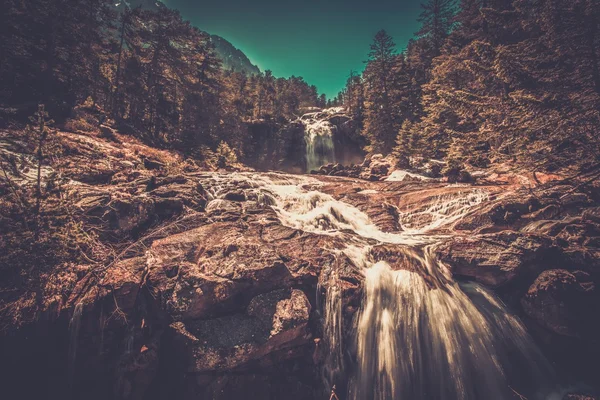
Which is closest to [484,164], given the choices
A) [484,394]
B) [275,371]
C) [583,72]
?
[583,72]

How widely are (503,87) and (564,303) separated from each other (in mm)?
15863

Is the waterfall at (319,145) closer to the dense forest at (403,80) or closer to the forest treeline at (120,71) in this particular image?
the dense forest at (403,80)

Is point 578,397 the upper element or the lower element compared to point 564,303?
lower

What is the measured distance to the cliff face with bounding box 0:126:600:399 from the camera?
17.2 feet

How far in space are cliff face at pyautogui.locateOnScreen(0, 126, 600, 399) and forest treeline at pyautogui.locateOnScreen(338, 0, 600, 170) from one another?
2490 millimetres

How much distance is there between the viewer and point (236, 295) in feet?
20.8

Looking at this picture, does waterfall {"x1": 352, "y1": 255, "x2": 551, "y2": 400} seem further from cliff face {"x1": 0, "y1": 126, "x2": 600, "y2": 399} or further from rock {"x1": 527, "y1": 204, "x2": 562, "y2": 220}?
rock {"x1": 527, "y1": 204, "x2": 562, "y2": 220}

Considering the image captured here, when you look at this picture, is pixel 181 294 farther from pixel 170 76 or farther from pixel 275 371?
pixel 170 76

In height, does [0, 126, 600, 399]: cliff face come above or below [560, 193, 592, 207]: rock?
below

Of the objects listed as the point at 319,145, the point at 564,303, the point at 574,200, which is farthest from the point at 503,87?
the point at 319,145

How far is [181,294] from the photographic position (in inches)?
234

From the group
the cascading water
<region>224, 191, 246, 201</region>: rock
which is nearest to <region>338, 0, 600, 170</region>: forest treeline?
the cascading water

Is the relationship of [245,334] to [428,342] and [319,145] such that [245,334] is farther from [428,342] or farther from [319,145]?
[319,145]

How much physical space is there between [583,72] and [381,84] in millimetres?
26003
